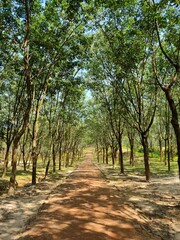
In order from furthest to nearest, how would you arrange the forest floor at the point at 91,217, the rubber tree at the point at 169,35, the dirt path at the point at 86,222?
the rubber tree at the point at 169,35
the forest floor at the point at 91,217
the dirt path at the point at 86,222

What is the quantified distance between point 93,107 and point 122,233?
39.1 metres

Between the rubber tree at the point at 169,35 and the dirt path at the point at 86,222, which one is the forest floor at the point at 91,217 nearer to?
the dirt path at the point at 86,222

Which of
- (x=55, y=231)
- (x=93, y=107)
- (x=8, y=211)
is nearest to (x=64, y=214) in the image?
(x=55, y=231)

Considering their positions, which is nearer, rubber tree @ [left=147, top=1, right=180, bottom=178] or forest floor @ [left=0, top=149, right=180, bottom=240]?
forest floor @ [left=0, top=149, right=180, bottom=240]

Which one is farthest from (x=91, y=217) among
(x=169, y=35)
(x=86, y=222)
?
(x=169, y=35)

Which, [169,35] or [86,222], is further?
[169,35]

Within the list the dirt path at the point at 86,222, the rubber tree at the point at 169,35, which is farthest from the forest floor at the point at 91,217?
the rubber tree at the point at 169,35

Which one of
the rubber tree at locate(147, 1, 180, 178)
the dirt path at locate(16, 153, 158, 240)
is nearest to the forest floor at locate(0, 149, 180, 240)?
the dirt path at locate(16, 153, 158, 240)

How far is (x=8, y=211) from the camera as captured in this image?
440 inches

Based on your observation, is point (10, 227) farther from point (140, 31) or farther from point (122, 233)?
point (140, 31)

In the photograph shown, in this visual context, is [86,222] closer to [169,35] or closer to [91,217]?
[91,217]

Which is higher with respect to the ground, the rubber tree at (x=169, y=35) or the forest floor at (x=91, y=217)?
the rubber tree at (x=169, y=35)

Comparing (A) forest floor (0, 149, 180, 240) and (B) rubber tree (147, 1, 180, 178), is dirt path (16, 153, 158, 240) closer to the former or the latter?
(A) forest floor (0, 149, 180, 240)

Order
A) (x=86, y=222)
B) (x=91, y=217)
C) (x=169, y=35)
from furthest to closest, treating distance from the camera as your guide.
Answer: (x=169, y=35), (x=91, y=217), (x=86, y=222)
